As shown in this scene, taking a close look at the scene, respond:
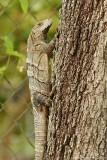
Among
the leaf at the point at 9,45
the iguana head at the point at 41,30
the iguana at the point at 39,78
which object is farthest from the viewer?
the leaf at the point at 9,45

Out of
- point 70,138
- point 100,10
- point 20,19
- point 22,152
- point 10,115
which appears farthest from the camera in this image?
point 22,152

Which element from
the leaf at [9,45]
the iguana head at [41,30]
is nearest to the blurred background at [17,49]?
the leaf at [9,45]

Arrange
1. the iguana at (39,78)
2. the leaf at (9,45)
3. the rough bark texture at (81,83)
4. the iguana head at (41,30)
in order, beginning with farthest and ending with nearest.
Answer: the leaf at (9,45) → the iguana head at (41,30) → the iguana at (39,78) → the rough bark texture at (81,83)

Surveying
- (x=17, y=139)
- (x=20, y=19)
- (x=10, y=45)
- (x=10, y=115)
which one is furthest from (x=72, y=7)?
(x=17, y=139)

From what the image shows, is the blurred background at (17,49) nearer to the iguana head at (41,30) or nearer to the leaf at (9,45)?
the leaf at (9,45)

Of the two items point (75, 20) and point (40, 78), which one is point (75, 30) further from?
point (40, 78)

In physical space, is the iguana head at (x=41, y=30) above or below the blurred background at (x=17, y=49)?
above

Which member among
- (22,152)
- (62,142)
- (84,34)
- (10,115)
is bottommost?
(22,152)
